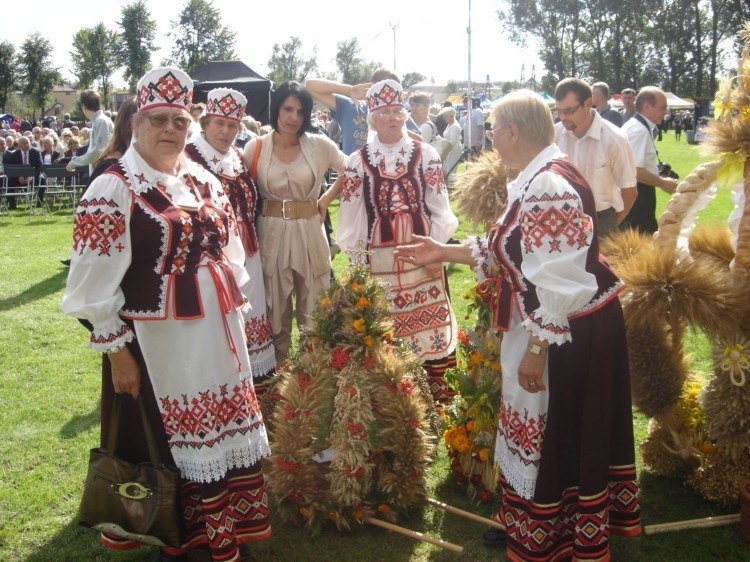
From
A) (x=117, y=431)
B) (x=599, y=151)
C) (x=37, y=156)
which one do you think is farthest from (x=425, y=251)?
(x=37, y=156)

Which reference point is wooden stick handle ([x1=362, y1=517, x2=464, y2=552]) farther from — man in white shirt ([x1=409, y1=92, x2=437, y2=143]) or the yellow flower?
man in white shirt ([x1=409, y1=92, x2=437, y2=143])

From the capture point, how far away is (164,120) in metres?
3.07

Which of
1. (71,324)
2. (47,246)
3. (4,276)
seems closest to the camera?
(71,324)

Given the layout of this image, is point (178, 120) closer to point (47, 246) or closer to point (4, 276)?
point (4, 276)

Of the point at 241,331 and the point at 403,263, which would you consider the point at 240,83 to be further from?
the point at 241,331

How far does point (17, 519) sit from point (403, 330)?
101 inches

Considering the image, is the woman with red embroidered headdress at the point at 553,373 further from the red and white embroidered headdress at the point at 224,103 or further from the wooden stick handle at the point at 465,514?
the red and white embroidered headdress at the point at 224,103

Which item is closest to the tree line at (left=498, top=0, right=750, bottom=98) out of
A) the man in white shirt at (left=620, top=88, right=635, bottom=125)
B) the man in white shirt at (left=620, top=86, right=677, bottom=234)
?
the man in white shirt at (left=620, top=88, right=635, bottom=125)

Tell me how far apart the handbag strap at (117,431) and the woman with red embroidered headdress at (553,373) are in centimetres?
150

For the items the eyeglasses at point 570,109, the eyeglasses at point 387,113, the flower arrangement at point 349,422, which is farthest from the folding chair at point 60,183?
the flower arrangement at point 349,422

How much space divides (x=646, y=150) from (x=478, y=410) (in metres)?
3.78

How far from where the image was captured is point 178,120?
3.09 m

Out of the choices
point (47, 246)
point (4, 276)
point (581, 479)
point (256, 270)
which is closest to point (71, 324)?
point (4, 276)

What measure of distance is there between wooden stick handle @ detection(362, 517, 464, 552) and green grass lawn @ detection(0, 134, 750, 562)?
0.07 meters
